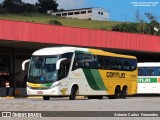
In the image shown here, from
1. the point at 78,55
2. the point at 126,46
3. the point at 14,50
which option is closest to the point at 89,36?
the point at 126,46

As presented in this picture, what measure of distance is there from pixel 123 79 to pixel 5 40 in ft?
30.1

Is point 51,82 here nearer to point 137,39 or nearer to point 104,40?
point 104,40

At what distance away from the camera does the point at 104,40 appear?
4009 cm

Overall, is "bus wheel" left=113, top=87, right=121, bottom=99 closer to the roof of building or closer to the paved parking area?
the roof of building

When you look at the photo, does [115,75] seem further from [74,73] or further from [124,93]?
[74,73]

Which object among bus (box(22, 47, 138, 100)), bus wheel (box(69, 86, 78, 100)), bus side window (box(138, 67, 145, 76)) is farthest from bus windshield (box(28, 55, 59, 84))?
bus side window (box(138, 67, 145, 76))

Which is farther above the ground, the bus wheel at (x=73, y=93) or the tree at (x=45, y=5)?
the tree at (x=45, y=5)

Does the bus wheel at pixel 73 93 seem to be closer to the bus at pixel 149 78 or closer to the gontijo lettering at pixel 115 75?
the gontijo lettering at pixel 115 75

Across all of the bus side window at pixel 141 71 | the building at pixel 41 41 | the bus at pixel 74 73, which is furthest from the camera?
the bus side window at pixel 141 71

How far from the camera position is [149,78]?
1588 inches

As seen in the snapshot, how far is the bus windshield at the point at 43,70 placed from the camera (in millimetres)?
26047

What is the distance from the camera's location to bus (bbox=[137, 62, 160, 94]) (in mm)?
39969

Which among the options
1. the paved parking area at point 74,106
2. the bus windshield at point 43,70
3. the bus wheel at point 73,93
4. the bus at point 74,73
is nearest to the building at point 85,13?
the bus at point 74,73

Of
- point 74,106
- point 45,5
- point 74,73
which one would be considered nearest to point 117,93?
point 74,73
